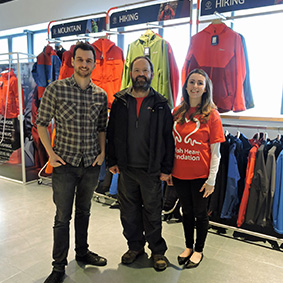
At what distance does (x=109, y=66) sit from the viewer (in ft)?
11.4

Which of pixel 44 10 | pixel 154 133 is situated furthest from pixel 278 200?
pixel 44 10

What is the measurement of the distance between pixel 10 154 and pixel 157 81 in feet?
8.88

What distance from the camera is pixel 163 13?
119 inches

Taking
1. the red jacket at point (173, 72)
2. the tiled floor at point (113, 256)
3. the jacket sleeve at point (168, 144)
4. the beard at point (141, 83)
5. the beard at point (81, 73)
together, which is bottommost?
the tiled floor at point (113, 256)

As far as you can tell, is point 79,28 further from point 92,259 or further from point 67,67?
point 92,259

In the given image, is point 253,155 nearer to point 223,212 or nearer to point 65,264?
point 223,212

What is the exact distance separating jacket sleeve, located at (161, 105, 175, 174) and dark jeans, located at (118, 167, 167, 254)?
118 mm

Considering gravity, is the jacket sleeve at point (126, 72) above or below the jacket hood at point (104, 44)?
below

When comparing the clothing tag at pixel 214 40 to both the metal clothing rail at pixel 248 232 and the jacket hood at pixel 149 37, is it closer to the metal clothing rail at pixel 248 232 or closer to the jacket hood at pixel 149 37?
the jacket hood at pixel 149 37

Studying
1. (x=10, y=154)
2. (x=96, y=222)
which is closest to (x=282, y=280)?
(x=96, y=222)

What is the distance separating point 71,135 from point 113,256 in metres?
1.16

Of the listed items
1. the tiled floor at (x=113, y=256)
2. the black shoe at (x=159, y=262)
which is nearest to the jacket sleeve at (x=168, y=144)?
the black shoe at (x=159, y=262)

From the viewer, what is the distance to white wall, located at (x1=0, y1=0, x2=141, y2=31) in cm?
446

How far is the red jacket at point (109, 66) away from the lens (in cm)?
342
